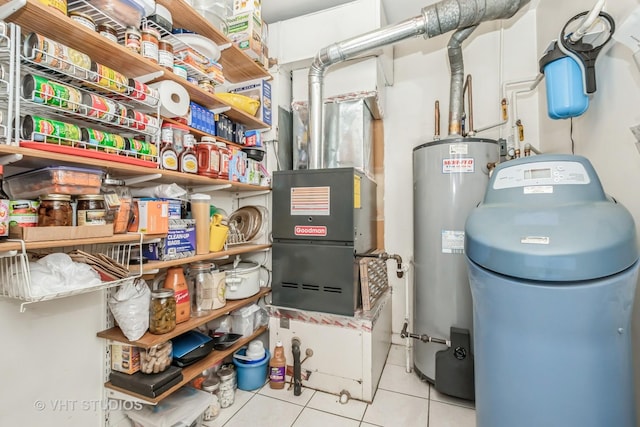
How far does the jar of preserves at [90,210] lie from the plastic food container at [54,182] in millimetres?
26

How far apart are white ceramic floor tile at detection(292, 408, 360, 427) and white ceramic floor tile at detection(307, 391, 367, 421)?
0.03m

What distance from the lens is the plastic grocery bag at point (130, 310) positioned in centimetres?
123

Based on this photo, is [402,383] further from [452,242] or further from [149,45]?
[149,45]

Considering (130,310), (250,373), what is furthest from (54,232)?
(250,373)

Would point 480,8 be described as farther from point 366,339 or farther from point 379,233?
point 366,339

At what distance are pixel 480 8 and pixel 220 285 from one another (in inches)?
86.0

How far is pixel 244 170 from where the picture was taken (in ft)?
5.99

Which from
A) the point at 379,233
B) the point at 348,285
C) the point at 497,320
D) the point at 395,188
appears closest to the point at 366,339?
the point at 348,285

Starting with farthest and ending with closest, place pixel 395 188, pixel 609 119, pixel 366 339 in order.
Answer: pixel 395 188
pixel 366 339
pixel 609 119

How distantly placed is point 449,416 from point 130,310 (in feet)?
5.43

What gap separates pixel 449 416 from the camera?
1.53m

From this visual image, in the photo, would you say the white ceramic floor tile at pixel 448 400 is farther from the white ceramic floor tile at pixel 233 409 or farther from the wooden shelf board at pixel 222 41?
the wooden shelf board at pixel 222 41

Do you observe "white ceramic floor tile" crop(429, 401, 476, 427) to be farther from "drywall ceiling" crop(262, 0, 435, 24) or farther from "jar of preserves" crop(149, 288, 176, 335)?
"drywall ceiling" crop(262, 0, 435, 24)

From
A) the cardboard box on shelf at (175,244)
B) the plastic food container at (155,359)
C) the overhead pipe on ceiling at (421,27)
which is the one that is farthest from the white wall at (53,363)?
the overhead pipe on ceiling at (421,27)
